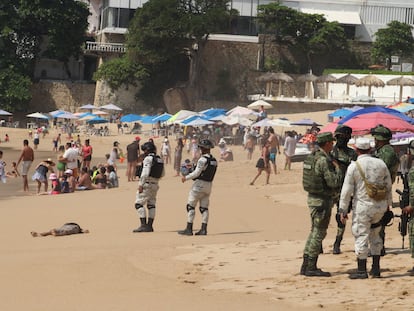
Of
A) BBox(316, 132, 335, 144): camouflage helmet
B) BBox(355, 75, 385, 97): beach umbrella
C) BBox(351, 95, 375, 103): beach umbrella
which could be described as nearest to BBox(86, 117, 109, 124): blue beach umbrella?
BBox(351, 95, 375, 103): beach umbrella

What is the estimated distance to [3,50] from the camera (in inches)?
2434

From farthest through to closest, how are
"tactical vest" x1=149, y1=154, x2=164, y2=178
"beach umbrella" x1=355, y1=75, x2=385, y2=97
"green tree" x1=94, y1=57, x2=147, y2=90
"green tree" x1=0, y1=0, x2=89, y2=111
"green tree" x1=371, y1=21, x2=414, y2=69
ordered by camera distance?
"green tree" x1=371, y1=21, x2=414, y2=69, "green tree" x1=0, y1=0, x2=89, y2=111, "green tree" x1=94, y1=57, x2=147, y2=90, "beach umbrella" x1=355, y1=75, x2=385, y2=97, "tactical vest" x1=149, y1=154, x2=164, y2=178

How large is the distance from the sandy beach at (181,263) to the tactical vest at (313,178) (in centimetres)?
84

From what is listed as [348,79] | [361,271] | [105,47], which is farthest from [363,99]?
[361,271]

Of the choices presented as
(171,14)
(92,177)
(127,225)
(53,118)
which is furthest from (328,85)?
(127,225)

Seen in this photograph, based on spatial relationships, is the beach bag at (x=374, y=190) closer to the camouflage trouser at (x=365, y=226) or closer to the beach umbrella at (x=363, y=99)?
the camouflage trouser at (x=365, y=226)

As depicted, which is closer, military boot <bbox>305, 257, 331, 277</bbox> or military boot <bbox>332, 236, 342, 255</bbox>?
military boot <bbox>305, 257, 331, 277</bbox>

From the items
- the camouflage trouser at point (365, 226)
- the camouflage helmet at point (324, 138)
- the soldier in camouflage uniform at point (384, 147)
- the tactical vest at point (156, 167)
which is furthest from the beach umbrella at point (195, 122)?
the camouflage trouser at point (365, 226)

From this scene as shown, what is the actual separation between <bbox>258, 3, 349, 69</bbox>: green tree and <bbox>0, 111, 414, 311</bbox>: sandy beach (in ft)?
133

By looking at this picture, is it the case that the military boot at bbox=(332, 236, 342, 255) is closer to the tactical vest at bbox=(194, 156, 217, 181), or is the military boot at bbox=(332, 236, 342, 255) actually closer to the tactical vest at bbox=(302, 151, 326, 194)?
the tactical vest at bbox=(302, 151, 326, 194)

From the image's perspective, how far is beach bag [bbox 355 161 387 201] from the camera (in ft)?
34.1

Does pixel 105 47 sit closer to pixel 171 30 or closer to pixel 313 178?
pixel 171 30

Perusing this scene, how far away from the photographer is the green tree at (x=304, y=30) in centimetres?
6019

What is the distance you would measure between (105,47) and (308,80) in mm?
12267
